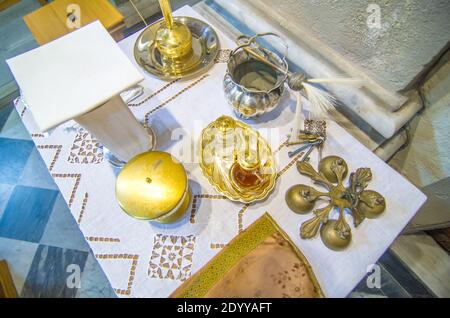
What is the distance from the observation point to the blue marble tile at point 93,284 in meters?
0.99

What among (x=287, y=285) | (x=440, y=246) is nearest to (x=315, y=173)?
(x=287, y=285)

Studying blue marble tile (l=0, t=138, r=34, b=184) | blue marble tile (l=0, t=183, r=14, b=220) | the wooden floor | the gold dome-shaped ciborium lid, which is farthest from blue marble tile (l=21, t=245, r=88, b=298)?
the wooden floor

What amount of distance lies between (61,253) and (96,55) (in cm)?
86

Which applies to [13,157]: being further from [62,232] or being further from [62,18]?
[62,18]

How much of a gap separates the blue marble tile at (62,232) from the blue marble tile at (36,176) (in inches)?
4.2

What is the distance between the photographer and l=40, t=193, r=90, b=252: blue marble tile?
3.46 feet

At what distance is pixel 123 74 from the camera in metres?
0.45

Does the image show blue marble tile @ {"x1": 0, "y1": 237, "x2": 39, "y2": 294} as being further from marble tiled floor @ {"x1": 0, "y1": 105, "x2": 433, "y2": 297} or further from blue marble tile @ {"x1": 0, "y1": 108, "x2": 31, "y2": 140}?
blue marble tile @ {"x1": 0, "y1": 108, "x2": 31, "y2": 140}

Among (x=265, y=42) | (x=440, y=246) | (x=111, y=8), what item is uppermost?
(x=111, y=8)

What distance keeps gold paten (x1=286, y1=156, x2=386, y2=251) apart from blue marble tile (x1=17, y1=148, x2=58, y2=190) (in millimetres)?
1023

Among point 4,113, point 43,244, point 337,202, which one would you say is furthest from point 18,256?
point 337,202

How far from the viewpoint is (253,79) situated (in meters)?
0.63

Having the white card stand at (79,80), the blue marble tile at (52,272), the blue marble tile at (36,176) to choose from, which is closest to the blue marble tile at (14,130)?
the blue marble tile at (36,176)

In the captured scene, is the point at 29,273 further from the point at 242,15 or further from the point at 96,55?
the point at 242,15
